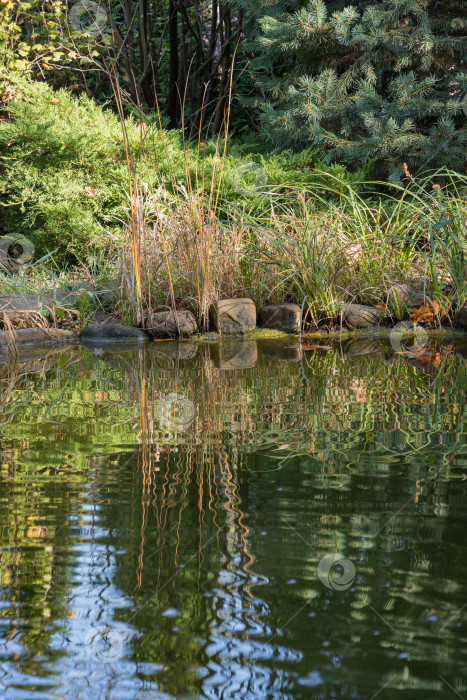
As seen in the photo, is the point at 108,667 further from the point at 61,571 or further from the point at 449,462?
the point at 449,462

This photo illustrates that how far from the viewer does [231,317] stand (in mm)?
5645

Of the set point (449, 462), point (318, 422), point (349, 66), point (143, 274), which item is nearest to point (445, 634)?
point (449, 462)

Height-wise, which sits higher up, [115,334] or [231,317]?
[231,317]

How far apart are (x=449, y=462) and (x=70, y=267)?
5.85 m

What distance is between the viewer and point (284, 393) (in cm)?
347

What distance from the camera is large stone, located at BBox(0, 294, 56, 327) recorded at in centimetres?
545

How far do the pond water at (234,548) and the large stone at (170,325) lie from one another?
2272mm

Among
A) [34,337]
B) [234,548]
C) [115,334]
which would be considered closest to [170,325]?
[115,334]

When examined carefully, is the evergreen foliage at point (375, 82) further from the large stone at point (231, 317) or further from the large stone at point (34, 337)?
the large stone at point (34, 337)

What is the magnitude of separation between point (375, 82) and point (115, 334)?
464cm

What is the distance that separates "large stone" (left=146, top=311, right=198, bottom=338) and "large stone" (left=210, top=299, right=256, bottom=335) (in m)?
0.18

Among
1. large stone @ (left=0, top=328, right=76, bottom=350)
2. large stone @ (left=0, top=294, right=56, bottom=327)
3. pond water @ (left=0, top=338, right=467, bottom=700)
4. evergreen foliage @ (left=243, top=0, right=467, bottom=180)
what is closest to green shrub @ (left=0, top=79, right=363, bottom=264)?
evergreen foliage @ (left=243, top=0, right=467, bottom=180)

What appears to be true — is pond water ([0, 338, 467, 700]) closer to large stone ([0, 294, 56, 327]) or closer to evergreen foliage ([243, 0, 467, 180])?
large stone ([0, 294, 56, 327])

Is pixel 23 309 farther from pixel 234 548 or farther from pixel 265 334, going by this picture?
pixel 234 548
